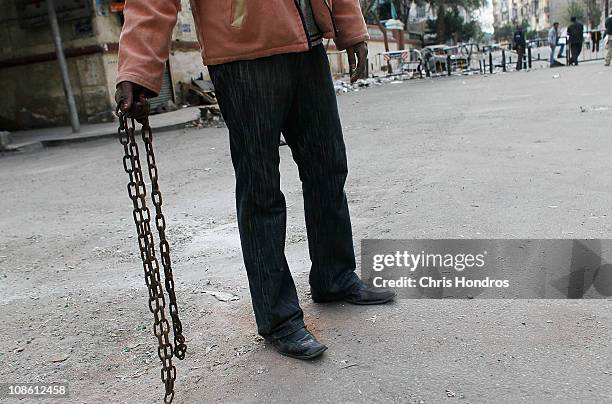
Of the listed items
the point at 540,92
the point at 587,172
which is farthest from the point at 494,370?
the point at 540,92

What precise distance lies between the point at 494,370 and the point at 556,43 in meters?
22.0

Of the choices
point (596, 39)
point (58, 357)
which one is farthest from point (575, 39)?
point (58, 357)

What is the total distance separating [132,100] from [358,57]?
1.03 m

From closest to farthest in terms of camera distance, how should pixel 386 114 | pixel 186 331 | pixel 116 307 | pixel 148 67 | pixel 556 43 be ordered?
pixel 148 67 → pixel 186 331 → pixel 116 307 → pixel 386 114 → pixel 556 43

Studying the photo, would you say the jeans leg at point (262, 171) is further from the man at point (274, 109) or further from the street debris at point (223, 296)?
the street debris at point (223, 296)

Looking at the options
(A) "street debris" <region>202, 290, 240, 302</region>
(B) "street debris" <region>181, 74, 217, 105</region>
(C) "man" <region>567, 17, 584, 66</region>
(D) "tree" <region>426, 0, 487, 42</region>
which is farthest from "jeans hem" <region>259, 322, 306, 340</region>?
(D) "tree" <region>426, 0, 487, 42</region>

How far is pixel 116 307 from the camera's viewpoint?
299cm

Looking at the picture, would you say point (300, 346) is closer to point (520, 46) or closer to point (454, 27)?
point (520, 46)

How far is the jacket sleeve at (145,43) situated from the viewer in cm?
193

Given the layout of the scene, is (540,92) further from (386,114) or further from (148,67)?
(148,67)

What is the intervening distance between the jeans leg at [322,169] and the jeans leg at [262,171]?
14 cm

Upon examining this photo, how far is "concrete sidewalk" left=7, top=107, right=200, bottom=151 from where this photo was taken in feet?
40.3

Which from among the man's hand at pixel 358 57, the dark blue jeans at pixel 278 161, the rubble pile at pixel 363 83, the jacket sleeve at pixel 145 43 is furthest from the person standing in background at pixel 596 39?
the jacket sleeve at pixel 145 43

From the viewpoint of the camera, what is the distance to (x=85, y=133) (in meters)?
13.0
